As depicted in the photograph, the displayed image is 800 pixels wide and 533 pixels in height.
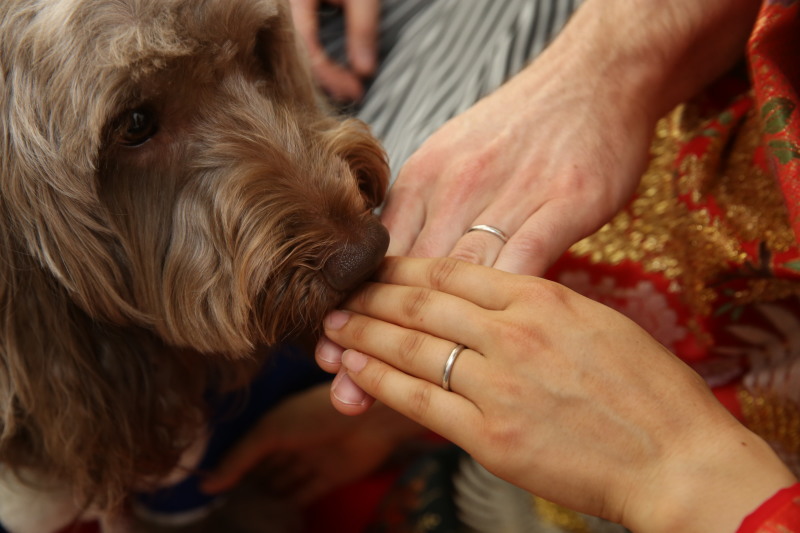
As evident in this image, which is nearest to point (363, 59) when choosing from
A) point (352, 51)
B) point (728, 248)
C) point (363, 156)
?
point (352, 51)

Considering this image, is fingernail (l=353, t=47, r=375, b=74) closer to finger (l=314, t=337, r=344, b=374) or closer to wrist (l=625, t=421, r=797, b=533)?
finger (l=314, t=337, r=344, b=374)

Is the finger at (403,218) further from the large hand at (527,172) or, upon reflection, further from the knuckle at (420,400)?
the knuckle at (420,400)

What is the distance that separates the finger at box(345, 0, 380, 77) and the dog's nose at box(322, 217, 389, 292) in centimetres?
77

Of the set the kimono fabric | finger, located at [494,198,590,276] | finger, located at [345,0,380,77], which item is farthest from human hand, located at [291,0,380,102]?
finger, located at [494,198,590,276]

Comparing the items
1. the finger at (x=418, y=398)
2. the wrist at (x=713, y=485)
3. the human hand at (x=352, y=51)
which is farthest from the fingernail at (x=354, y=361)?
the human hand at (x=352, y=51)

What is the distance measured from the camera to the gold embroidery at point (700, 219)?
106cm

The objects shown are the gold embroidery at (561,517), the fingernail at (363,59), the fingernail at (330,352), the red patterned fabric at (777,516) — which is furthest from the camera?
the fingernail at (363,59)

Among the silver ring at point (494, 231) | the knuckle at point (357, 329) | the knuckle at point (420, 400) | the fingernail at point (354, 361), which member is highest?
the silver ring at point (494, 231)

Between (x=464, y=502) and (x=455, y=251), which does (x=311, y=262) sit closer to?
(x=455, y=251)

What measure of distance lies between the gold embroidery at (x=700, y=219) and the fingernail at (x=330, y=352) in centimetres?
54

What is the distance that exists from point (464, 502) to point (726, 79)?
3.01ft

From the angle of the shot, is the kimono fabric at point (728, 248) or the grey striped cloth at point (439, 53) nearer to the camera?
the kimono fabric at point (728, 248)

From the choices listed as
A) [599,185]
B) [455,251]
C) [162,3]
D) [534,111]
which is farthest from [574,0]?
[162,3]

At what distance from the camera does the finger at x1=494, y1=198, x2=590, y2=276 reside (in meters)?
0.92
